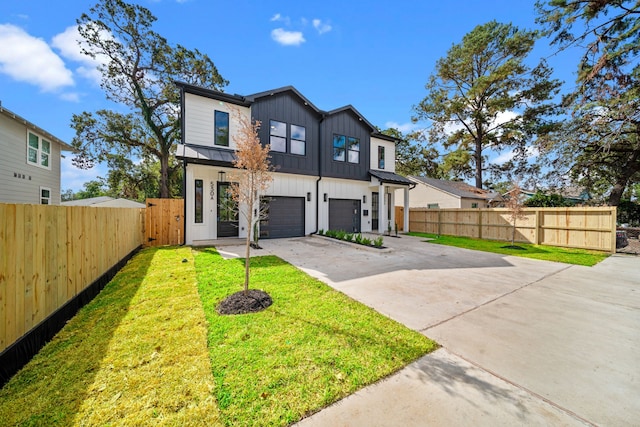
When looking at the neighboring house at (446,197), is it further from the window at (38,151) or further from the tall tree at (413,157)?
the window at (38,151)

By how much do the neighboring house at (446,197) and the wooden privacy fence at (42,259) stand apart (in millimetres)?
21375

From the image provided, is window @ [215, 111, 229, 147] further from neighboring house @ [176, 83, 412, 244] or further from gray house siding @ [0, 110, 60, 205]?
gray house siding @ [0, 110, 60, 205]

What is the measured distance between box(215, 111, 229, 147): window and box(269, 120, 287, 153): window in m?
1.90

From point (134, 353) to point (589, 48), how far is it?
2050cm

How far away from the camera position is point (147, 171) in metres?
25.9

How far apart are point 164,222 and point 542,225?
17027 mm

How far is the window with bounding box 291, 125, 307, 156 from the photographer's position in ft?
38.8

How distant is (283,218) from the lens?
11695 millimetres

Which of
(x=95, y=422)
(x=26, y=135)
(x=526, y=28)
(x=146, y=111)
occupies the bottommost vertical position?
(x=95, y=422)

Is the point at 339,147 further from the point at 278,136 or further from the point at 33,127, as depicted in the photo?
the point at 33,127

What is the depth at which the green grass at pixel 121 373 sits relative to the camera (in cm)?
191

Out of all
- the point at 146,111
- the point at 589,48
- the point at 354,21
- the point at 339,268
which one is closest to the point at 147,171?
the point at 146,111

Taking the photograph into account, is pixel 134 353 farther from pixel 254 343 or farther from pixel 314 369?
pixel 314 369

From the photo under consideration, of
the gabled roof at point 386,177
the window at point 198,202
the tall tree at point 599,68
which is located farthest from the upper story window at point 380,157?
the window at point 198,202
